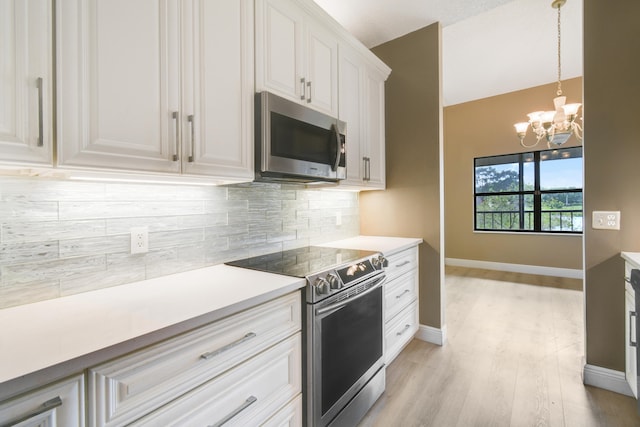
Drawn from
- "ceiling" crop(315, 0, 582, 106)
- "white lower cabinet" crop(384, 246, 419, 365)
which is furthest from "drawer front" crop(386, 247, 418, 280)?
"ceiling" crop(315, 0, 582, 106)

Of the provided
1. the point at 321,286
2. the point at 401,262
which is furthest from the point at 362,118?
the point at 321,286

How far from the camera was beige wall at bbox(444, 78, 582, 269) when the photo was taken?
15.6ft

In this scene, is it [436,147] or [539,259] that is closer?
[436,147]

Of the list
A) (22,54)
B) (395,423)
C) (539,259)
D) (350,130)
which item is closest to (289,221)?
(350,130)

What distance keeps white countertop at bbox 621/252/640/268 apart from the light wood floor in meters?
0.89

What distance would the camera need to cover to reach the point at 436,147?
2572 millimetres

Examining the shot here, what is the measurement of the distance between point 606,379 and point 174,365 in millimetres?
2610

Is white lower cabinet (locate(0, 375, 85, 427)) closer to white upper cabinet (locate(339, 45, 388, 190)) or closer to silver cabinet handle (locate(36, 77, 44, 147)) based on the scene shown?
silver cabinet handle (locate(36, 77, 44, 147))

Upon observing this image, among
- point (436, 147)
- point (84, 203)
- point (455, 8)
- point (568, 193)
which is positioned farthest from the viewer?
point (568, 193)

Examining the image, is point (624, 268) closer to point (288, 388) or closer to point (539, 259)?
point (288, 388)

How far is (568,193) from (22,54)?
633 centimetres

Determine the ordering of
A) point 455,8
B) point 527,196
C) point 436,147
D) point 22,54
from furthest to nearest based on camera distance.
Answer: point 527,196 → point 436,147 → point 455,8 → point 22,54

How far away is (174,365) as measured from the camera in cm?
87

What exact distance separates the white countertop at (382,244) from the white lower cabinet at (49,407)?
1.66m
